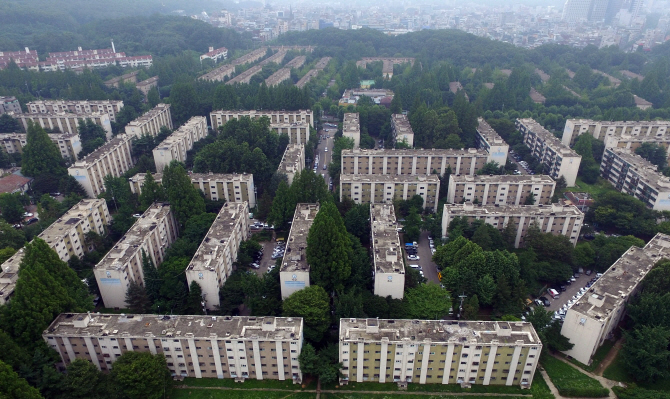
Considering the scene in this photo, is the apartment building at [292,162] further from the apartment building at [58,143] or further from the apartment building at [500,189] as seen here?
the apartment building at [58,143]

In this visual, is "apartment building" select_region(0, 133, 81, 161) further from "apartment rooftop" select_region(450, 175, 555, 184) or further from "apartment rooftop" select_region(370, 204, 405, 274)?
"apartment rooftop" select_region(450, 175, 555, 184)

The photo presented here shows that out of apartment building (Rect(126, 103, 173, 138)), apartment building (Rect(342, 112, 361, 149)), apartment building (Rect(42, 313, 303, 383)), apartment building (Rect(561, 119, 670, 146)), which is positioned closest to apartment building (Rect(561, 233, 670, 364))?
apartment building (Rect(42, 313, 303, 383))

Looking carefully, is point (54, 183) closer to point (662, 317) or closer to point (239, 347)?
point (239, 347)

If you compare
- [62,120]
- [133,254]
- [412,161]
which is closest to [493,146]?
[412,161]

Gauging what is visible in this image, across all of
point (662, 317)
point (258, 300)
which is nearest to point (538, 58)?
point (662, 317)

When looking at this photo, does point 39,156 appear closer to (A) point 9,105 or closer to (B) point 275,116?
(B) point 275,116

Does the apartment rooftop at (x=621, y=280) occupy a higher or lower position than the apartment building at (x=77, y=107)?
lower

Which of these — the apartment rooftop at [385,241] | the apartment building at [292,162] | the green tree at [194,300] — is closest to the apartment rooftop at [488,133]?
the apartment rooftop at [385,241]
